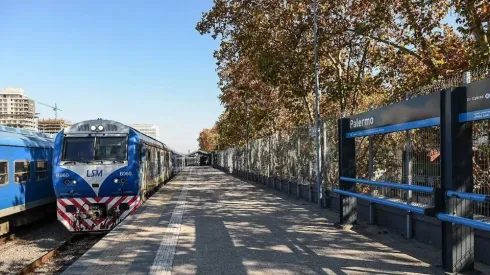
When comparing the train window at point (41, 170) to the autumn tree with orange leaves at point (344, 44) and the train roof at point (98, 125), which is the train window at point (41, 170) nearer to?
the train roof at point (98, 125)

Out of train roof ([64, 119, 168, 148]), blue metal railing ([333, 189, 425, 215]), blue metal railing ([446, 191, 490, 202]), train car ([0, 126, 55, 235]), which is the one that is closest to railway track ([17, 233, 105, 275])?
train car ([0, 126, 55, 235])

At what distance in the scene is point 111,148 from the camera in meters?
12.6

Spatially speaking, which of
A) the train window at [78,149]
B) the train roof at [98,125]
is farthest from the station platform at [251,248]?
the train roof at [98,125]

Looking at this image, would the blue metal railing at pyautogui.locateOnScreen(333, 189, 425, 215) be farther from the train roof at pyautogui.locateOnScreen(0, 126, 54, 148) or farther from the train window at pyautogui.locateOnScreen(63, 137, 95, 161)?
the train roof at pyautogui.locateOnScreen(0, 126, 54, 148)

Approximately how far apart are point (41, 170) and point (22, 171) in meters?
1.70

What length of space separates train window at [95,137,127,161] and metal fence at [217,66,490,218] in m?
6.02

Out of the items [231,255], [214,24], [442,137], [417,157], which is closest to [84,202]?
[231,255]

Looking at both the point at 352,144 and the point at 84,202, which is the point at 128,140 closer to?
the point at 84,202

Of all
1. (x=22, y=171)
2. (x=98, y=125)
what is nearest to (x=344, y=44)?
(x=98, y=125)

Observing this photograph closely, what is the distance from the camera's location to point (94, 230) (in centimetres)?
1180

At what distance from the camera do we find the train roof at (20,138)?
460 inches

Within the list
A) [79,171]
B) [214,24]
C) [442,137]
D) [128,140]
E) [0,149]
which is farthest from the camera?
[214,24]

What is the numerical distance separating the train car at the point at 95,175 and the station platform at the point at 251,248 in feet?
2.42

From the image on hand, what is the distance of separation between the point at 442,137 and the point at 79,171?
30.2ft
